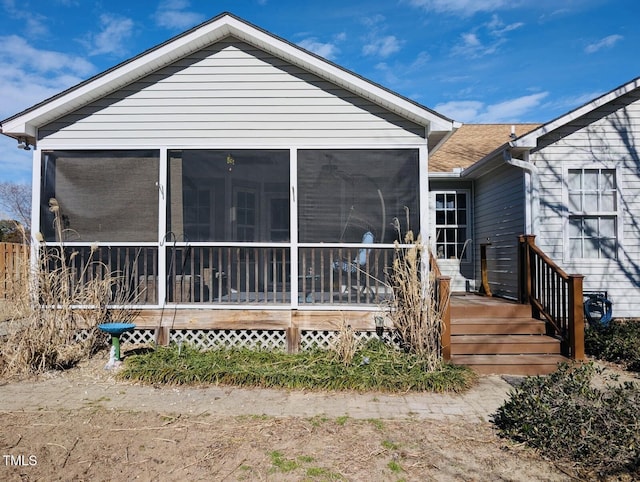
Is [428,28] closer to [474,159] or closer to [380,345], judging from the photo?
[474,159]

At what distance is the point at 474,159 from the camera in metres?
10.5

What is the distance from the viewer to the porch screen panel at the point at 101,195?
6.61 metres

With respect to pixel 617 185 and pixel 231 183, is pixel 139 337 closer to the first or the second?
pixel 231 183

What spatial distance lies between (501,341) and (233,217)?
411 centimetres

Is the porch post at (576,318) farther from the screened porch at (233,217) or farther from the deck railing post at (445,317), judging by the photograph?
the screened porch at (233,217)

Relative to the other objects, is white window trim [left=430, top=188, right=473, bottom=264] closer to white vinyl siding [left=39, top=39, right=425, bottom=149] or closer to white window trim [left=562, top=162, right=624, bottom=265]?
white window trim [left=562, top=162, right=624, bottom=265]

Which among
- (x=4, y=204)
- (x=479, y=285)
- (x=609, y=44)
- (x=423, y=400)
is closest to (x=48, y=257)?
(x=423, y=400)

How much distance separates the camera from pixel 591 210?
7.59 metres

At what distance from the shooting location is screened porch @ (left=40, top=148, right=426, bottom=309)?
6.51 metres

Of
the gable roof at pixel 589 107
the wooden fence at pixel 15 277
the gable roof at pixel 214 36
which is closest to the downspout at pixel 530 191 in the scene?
the gable roof at pixel 589 107

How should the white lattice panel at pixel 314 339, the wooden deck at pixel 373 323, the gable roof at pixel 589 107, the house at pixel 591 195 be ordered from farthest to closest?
the house at pixel 591 195 → the gable roof at pixel 589 107 → the white lattice panel at pixel 314 339 → the wooden deck at pixel 373 323

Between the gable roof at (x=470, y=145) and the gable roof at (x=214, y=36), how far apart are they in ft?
9.92

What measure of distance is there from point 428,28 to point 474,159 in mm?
4036

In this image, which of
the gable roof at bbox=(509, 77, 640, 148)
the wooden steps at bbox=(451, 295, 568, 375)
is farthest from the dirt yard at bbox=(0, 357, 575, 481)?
the gable roof at bbox=(509, 77, 640, 148)
